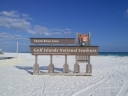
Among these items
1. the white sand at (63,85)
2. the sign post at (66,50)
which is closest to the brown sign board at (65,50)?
the sign post at (66,50)

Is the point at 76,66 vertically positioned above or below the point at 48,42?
below

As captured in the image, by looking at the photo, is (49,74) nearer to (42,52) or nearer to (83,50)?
(42,52)

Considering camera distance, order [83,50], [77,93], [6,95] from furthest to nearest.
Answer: [83,50]
[77,93]
[6,95]

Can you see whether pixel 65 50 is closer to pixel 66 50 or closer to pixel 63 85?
pixel 66 50

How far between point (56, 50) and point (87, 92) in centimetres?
482

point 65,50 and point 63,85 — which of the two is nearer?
point 63,85

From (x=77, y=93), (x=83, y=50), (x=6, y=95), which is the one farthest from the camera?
(x=83, y=50)

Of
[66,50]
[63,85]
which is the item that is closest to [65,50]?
[66,50]

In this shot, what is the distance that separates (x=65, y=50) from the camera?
10.6 metres

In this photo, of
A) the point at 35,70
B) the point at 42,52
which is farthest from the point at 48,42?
the point at 35,70

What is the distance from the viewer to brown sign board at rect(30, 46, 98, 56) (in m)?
10.5

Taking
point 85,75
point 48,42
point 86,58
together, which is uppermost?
point 48,42

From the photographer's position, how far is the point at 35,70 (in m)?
10.9

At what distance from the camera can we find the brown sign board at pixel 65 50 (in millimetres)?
10492
